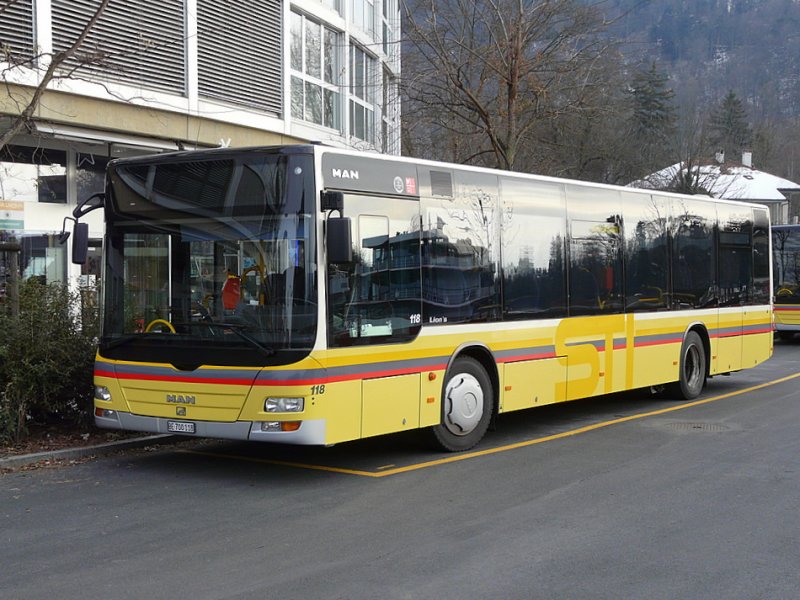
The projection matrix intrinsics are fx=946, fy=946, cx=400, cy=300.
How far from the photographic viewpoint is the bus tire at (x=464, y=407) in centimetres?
961

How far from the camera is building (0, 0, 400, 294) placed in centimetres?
1498

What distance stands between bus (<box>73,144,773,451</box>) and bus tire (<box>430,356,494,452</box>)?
2 cm

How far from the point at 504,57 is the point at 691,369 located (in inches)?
267

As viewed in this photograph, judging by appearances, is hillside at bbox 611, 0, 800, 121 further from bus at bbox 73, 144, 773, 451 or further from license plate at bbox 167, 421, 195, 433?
license plate at bbox 167, 421, 195, 433

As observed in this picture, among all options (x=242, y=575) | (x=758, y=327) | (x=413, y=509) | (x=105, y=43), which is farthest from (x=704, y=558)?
(x=105, y=43)

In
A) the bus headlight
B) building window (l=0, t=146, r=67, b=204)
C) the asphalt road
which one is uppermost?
building window (l=0, t=146, r=67, b=204)

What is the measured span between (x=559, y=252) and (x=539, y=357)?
1.36 metres

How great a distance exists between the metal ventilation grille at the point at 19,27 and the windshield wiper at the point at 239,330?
7.88 metres

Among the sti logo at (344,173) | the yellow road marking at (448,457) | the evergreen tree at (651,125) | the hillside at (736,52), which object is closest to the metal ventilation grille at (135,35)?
the sti logo at (344,173)

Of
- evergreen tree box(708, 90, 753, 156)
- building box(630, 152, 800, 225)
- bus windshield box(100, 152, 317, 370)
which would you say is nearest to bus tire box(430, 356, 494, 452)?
bus windshield box(100, 152, 317, 370)

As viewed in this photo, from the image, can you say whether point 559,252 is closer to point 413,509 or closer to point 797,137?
point 413,509

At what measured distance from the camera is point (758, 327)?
631 inches

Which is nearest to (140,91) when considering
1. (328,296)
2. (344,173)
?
(344,173)

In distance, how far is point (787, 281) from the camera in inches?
1046
